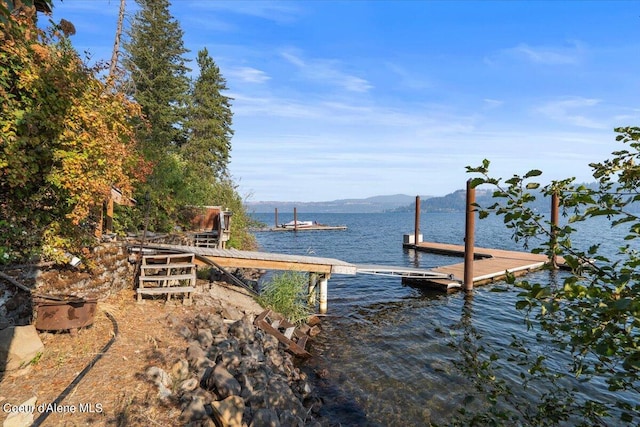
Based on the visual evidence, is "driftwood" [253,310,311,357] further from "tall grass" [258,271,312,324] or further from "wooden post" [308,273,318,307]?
"wooden post" [308,273,318,307]

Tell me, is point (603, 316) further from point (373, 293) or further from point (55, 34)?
point (373, 293)

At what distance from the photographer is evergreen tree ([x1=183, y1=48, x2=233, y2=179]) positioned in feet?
92.3

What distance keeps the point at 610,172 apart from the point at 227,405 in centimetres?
457

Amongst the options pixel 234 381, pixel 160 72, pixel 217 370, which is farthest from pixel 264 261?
pixel 160 72

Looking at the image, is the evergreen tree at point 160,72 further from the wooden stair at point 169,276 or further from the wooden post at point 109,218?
the wooden stair at point 169,276

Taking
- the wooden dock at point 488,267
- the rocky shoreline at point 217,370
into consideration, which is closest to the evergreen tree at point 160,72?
the rocky shoreline at point 217,370

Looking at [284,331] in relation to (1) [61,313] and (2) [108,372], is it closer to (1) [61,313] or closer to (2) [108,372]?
(2) [108,372]

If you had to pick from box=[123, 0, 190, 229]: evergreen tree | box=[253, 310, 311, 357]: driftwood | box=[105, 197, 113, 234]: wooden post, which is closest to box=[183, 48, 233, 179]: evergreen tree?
box=[123, 0, 190, 229]: evergreen tree

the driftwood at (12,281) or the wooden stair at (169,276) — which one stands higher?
the driftwood at (12,281)

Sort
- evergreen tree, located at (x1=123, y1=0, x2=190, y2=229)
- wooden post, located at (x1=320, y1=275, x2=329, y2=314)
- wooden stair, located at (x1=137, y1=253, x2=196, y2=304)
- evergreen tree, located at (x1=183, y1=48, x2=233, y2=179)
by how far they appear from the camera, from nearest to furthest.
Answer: wooden stair, located at (x1=137, y1=253, x2=196, y2=304)
wooden post, located at (x1=320, y1=275, x2=329, y2=314)
evergreen tree, located at (x1=123, y1=0, x2=190, y2=229)
evergreen tree, located at (x1=183, y1=48, x2=233, y2=179)

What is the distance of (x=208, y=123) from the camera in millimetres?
29469

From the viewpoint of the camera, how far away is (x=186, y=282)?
9023 mm

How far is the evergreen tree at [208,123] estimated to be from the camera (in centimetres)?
2812

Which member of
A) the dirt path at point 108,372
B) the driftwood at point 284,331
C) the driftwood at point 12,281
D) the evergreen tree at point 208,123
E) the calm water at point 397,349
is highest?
the evergreen tree at point 208,123
